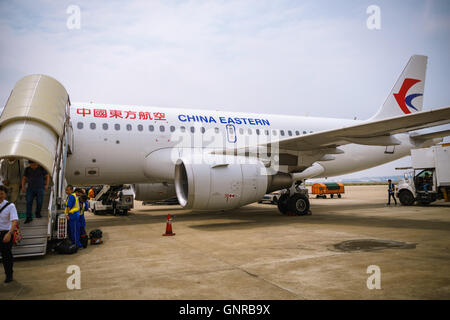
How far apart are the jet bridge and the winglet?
42.8 ft

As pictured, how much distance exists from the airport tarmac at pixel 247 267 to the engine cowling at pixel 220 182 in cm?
134

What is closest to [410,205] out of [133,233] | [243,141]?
[243,141]

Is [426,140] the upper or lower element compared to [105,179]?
upper

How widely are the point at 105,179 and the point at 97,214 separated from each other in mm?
4786

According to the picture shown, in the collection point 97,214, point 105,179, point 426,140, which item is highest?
point 426,140

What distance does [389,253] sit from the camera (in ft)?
17.1

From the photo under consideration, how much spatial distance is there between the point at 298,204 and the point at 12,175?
901cm

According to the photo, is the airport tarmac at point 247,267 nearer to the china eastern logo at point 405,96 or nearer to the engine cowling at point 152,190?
Answer: the engine cowling at point 152,190

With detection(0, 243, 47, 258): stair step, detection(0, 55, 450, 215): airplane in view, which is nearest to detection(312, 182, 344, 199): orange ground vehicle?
detection(0, 55, 450, 215): airplane

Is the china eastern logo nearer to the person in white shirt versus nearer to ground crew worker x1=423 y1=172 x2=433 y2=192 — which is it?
ground crew worker x1=423 y1=172 x2=433 y2=192

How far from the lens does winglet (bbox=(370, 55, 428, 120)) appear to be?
14141mm

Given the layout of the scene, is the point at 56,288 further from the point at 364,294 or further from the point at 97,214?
the point at 97,214

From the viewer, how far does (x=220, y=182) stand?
8.77 metres

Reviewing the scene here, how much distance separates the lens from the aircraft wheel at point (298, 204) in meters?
11.4
